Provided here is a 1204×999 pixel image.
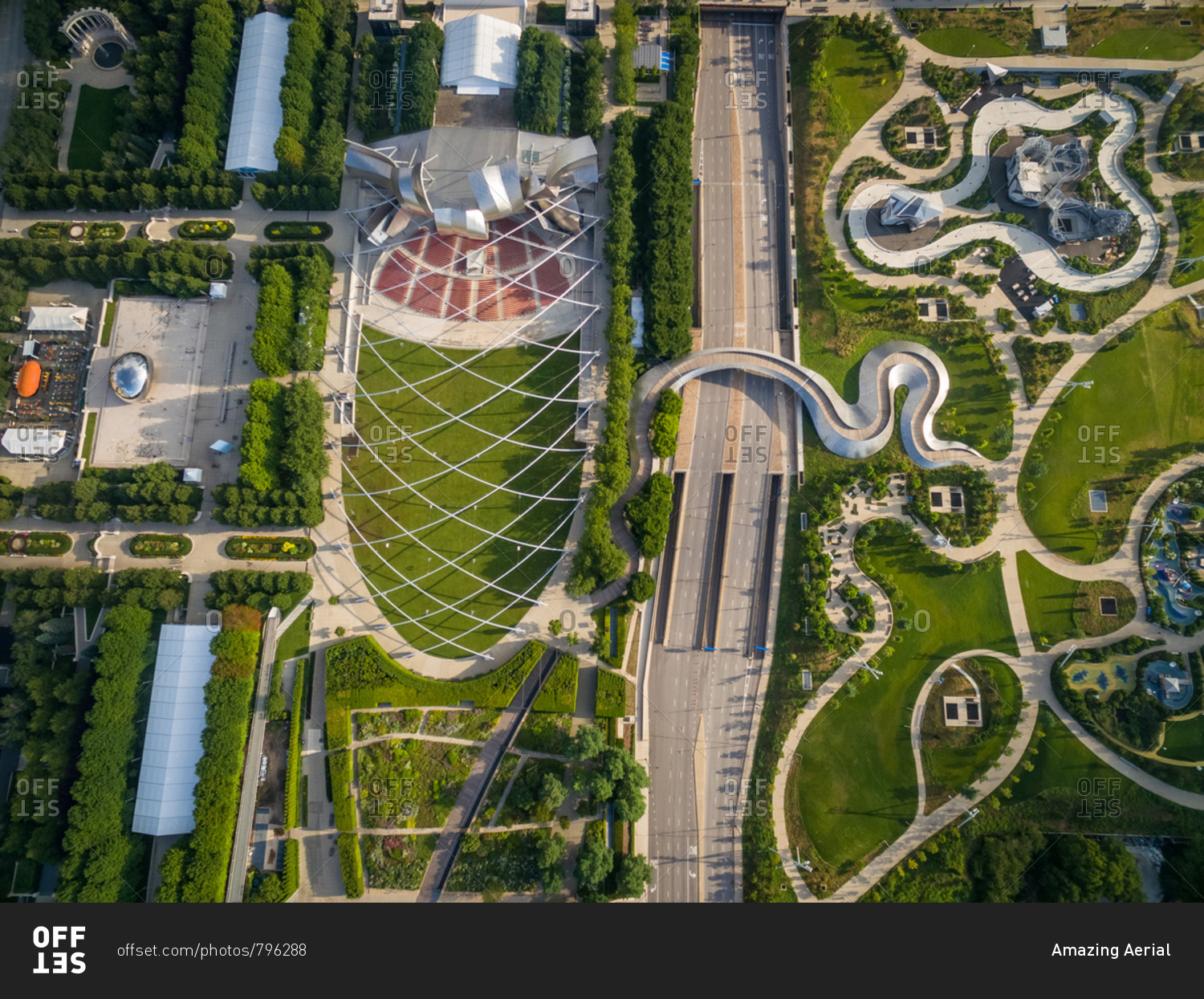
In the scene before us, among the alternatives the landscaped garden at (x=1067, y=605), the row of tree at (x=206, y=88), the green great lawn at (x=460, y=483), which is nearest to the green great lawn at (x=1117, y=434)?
the landscaped garden at (x=1067, y=605)

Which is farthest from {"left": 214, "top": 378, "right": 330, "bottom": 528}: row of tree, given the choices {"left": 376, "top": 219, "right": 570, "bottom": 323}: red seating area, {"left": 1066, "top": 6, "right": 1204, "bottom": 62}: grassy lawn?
{"left": 1066, "top": 6, "right": 1204, "bottom": 62}: grassy lawn

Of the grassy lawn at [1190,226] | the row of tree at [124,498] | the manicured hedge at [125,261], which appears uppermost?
the grassy lawn at [1190,226]

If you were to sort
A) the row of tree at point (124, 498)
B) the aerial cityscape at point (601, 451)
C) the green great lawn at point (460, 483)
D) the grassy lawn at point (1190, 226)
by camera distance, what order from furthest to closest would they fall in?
the grassy lawn at point (1190, 226) < the green great lawn at point (460, 483) < the row of tree at point (124, 498) < the aerial cityscape at point (601, 451)

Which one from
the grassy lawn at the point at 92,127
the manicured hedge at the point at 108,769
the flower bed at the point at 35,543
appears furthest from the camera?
the grassy lawn at the point at 92,127

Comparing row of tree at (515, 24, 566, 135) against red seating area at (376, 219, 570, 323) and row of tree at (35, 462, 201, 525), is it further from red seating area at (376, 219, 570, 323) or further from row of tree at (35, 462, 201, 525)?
row of tree at (35, 462, 201, 525)

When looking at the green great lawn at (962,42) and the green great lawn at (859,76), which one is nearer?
the green great lawn at (859,76)

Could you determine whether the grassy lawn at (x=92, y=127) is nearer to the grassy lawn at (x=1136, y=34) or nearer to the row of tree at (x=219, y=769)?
the row of tree at (x=219, y=769)

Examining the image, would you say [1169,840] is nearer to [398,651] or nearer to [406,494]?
[398,651]

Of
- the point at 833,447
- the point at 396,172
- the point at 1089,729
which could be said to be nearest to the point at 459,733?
the point at 833,447
